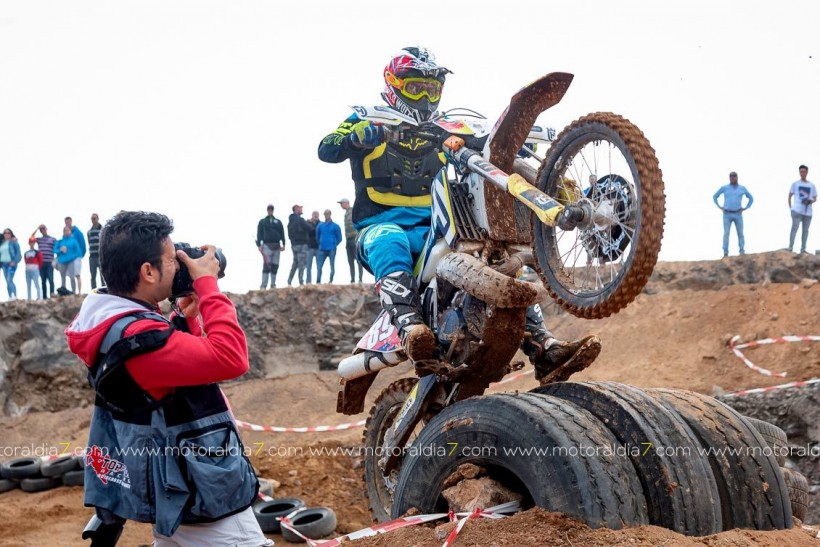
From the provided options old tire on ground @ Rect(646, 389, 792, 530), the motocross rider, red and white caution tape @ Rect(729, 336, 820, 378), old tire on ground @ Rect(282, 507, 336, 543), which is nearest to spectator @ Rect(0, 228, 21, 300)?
old tire on ground @ Rect(282, 507, 336, 543)

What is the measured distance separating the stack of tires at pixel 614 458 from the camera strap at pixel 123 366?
5.43 ft

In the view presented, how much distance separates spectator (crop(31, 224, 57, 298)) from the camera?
53.9 ft

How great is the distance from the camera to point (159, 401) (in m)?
2.93

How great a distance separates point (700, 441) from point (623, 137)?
1.51m

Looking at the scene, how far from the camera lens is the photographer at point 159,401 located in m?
2.84

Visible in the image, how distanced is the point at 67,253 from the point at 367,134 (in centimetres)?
1261

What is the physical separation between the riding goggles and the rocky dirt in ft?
11.0

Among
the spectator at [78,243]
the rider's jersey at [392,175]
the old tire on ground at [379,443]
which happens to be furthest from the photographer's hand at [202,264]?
the spectator at [78,243]

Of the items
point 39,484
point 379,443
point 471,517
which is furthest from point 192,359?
point 39,484

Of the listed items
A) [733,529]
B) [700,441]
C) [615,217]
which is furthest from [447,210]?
[733,529]

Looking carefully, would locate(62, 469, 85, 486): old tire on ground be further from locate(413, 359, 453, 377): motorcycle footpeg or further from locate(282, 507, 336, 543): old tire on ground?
locate(413, 359, 453, 377): motorcycle footpeg

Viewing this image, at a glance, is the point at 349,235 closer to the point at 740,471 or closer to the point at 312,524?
the point at 312,524

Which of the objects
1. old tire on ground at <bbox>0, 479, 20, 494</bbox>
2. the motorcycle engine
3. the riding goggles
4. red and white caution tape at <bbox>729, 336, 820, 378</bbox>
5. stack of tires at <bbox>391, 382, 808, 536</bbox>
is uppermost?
the riding goggles

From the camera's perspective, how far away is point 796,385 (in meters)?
9.41
